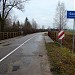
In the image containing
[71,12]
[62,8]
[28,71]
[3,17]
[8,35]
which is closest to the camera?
[28,71]

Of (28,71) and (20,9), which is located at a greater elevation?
(20,9)

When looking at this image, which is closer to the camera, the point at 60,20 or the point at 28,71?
the point at 28,71

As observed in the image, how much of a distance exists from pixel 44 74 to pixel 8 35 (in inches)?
1278

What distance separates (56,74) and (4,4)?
4204 cm

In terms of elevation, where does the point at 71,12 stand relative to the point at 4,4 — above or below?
below

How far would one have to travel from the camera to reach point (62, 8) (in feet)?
168

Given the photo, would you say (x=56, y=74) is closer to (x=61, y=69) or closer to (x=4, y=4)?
(x=61, y=69)

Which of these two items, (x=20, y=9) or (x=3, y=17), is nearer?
(x=3, y=17)

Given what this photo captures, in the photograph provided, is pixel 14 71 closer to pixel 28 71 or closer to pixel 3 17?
pixel 28 71

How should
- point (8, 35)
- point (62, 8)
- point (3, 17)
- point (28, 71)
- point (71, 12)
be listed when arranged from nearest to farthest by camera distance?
point (28, 71) < point (71, 12) < point (8, 35) < point (3, 17) < point (62, 8)

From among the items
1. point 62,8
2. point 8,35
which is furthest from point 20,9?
point 8,35

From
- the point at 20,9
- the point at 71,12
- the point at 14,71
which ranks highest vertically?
the point at 20,9

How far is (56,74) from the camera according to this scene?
8.22 meters

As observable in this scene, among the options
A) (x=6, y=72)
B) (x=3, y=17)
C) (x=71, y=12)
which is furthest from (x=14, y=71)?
(x=3, y=17)
